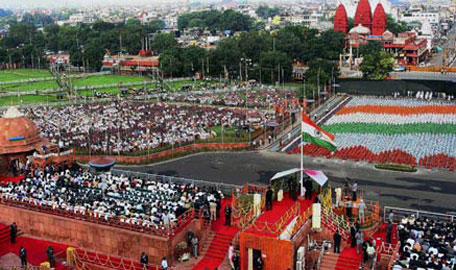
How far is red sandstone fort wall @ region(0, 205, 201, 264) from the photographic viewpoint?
67.7 ft

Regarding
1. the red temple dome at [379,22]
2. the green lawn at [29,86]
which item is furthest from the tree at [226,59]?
the red temple dome at [379,22]

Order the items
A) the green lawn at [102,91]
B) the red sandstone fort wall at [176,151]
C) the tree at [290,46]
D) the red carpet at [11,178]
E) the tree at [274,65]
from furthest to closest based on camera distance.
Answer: the tree at [290,46], the tree at [274,65], the green lawn at [102,91], the red sandstone fort wall at [176,151], the red carpet at [11,178]

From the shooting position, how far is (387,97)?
5697 centimetres

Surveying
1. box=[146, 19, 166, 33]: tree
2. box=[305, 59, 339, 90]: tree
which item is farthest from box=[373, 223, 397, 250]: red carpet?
box=[146, 19, 166, 33]: tree

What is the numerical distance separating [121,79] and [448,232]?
65.3 m

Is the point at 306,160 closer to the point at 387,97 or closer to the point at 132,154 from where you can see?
the point at 132,154

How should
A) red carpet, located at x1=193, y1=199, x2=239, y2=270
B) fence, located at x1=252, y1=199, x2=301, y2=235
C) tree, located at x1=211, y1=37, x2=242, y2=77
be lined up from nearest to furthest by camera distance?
fence, located at x1=252, y1=199, x2=301, y2=235
red carpet, located at x1=193, y1=199, x2=239, y2=270
tree, located at x1=211, y1=37, x2=242, y2=77

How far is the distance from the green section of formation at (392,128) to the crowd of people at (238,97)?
9708 millimetres

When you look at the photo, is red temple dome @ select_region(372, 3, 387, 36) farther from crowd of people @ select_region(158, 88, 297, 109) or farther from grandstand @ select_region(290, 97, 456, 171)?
grandstand @ select_region(290, 97, 456, 171)

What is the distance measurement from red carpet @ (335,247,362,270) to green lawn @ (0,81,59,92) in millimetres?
61034

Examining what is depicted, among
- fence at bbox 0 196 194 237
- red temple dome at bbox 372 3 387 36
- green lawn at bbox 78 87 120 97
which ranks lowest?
fence at bbox 0 196 194 237

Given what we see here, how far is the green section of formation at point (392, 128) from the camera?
40906 mm

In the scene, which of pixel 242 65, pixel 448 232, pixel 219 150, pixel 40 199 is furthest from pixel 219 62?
pixel 448 232

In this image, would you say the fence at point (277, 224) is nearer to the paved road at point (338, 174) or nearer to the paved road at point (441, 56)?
the paved road at point (338, 174)
